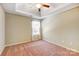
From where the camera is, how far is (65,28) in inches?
114

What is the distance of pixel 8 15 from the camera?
2490 mm

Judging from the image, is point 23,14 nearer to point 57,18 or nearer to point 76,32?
point 57,18

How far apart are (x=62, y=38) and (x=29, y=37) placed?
1.46 m

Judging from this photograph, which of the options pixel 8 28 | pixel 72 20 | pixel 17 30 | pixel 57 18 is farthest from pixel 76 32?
pixel 8 28

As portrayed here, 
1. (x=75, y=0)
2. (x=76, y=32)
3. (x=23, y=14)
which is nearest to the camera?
(x=75, y=0)

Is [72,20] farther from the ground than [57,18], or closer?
closer

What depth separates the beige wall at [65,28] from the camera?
8.14 feet

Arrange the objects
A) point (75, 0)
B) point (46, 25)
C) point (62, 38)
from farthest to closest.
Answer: point (46, 25) < point (62, 38) < point (75, 0)

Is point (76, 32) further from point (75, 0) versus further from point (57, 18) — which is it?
point (75, 0)

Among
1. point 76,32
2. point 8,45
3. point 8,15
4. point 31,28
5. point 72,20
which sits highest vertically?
point 8,15

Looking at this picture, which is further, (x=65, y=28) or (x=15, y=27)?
(x=65, y=28)

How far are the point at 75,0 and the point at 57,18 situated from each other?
8.79ft

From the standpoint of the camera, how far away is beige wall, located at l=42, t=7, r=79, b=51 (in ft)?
8.14

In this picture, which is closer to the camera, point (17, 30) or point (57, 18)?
point (17, 30)
